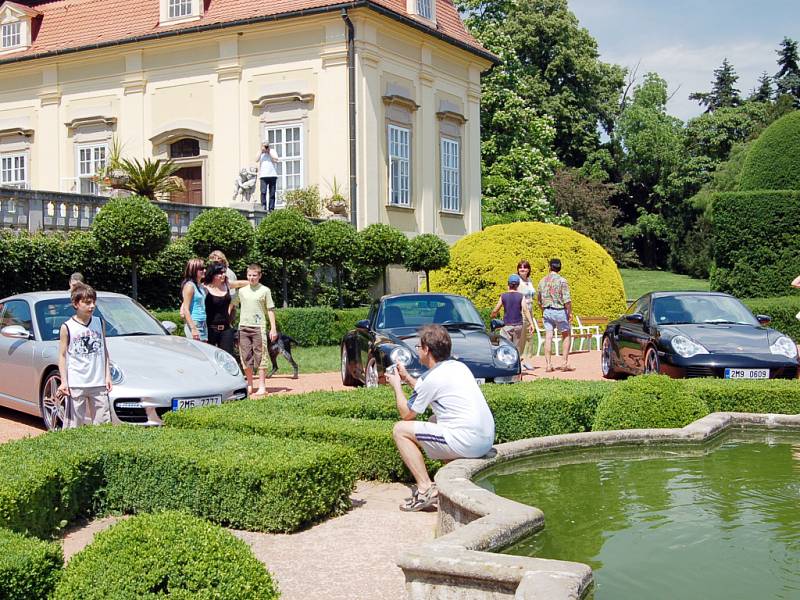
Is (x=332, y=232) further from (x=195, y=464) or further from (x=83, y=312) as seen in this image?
(x=195, y=464)

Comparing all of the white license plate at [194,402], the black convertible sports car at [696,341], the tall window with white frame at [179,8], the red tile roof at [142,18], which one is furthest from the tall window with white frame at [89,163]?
the white license plate at [194,402]

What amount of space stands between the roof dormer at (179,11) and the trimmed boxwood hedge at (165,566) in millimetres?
26368

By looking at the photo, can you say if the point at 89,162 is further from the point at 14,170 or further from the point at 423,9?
the point at 423,9

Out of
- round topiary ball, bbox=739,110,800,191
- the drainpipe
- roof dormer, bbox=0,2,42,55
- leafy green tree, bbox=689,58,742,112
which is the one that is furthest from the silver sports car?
leafy green tree, bbox=689,58,742,112

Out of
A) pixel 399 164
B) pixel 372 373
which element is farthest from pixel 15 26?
pixel 372 373

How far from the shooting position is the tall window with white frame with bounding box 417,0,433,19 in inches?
1133

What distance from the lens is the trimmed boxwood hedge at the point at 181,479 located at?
20.3 feet

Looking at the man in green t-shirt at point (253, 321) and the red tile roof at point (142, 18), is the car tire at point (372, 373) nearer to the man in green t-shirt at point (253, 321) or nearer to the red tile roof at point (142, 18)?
the man in green t-shirt at point (253, 321)

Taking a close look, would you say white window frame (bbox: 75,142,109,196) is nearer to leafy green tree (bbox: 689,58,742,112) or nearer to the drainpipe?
the drainpipe

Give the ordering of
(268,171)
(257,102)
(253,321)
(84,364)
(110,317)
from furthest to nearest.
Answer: (257,102) → (268,171) → (253,321) → (110,317) → (84,364)

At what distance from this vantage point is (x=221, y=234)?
1959cm

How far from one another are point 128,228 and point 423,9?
15.2m

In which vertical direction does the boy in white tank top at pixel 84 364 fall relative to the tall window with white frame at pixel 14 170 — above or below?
below

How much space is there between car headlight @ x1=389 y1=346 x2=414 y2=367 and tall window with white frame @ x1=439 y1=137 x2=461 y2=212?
19.4 m
